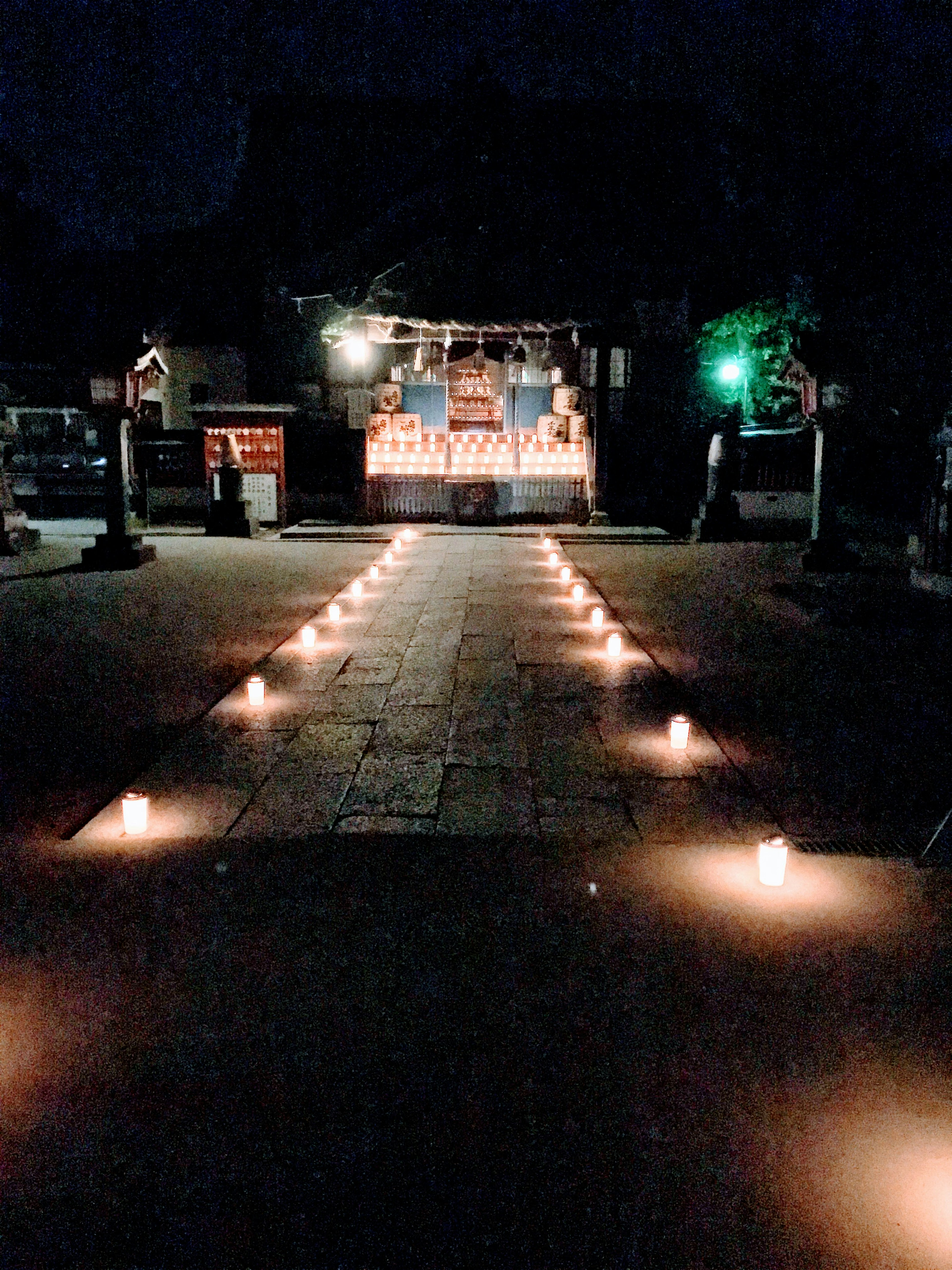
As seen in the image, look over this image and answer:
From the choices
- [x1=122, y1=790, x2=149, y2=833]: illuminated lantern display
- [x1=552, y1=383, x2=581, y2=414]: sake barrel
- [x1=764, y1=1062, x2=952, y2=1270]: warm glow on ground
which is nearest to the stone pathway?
[x1=122, y1=790, x2=149, y2=833]: illuminated lantern display

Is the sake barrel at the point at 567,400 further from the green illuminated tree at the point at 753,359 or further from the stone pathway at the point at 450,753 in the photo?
the stone pathway at the point at 450,753

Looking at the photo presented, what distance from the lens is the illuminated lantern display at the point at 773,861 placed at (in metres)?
3.95

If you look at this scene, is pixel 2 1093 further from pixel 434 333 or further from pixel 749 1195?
pixel 434 333

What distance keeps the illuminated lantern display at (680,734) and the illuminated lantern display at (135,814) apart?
3.27 m

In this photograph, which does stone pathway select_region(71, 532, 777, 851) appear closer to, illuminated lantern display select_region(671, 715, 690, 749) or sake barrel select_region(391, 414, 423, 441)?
illuminated lantern display select_region(671, 715, 690, 749)

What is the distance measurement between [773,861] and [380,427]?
64.1 ft

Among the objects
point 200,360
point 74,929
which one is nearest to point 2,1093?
point 74,929

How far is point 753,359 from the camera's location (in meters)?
26.2

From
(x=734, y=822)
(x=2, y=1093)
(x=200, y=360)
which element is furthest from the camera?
(x=200, y=360)

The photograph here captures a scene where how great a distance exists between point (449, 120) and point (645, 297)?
14.2 metres

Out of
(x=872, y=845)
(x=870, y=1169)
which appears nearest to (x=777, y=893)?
(x=872, y=845)

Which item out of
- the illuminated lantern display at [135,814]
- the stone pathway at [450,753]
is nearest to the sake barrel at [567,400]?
the stone pathway at [450,753]

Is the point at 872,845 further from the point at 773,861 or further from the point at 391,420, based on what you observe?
the point at 391,420

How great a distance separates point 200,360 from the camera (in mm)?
28703
